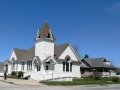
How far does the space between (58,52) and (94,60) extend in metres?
28.4

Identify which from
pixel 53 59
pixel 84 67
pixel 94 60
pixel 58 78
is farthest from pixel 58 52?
Answer: pixel 94 60

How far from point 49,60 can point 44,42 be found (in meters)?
3.34

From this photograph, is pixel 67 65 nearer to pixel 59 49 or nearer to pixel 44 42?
pixel 59 49

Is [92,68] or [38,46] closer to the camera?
[38,46]

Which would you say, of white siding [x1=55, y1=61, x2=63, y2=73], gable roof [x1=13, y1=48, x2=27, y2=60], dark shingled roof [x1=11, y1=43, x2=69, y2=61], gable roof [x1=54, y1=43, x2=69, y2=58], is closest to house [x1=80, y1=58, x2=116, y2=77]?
gable roof [x1=13, y1=48, x2=27, y2=60]

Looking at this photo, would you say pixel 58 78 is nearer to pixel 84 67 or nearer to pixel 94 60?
pixel 84 67

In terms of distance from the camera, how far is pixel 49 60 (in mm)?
46219

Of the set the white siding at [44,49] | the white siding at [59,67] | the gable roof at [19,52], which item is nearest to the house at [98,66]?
the gable roof at [19,52]

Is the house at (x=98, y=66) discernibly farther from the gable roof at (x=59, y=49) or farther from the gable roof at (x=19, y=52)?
the gable roof at (x=59, y=49)

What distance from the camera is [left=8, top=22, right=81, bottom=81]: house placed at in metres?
45.1

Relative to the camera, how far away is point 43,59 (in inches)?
1832

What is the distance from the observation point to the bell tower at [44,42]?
153ft

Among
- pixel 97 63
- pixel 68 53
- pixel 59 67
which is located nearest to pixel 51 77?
pixel 59 67

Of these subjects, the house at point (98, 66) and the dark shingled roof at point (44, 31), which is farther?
the house at point (98, 66)
